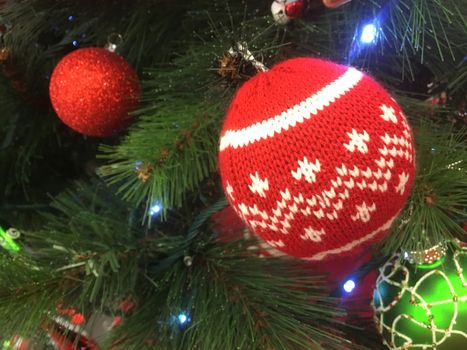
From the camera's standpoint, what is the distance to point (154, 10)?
538 mm

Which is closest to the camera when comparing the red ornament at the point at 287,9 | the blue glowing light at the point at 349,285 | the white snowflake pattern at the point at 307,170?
the white snowflake pattern at the point at 307,170

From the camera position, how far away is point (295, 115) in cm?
29

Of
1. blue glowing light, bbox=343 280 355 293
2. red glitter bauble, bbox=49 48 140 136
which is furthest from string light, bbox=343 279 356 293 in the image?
red glitter bauble, bbox=49 48 140 136

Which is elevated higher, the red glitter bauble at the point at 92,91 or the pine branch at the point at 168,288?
the red glitter bauble at the point at 92,91

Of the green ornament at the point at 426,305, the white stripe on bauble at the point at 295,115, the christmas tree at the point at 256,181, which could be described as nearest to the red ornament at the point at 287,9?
the christmas tree at the point at 256,181

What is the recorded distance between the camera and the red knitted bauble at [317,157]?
0.93 feet

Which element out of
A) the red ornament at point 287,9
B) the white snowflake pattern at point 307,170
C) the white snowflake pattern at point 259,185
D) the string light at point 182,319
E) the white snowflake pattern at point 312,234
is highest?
the red ornament at point 287,9

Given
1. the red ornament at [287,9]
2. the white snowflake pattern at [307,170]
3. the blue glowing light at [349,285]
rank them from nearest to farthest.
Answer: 1. the white snowflake pattern at [307,170]
2. the red ornament at [287,9]
3. the blue glowing light at [349,285]

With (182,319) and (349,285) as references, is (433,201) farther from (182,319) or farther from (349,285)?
(182,319)

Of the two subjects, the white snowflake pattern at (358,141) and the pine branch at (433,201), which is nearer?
the white snowflake pattern at (358,141)

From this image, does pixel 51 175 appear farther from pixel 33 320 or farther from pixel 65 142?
pixel 33 320

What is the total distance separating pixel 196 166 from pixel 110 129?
0.11 m

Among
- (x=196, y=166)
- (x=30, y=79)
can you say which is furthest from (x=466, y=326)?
(x=30, y=79)

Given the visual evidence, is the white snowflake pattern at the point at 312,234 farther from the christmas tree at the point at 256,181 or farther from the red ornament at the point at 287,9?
the red ornament at the point at 287,9
